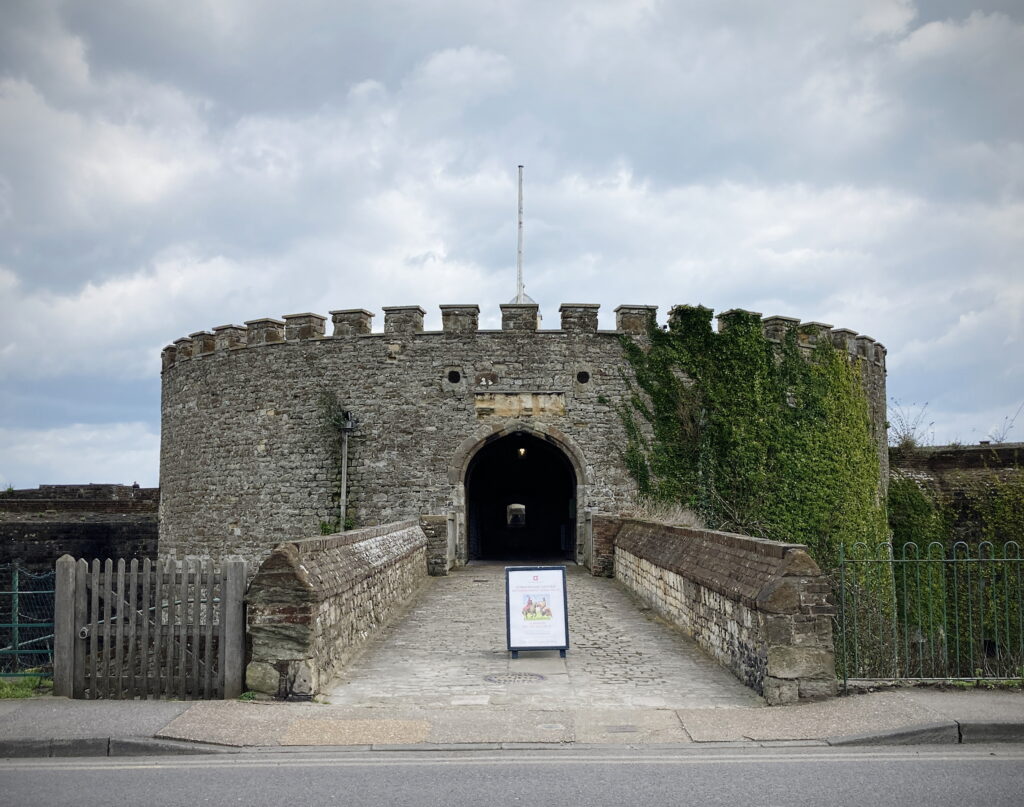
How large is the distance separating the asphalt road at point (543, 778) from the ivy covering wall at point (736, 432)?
12.3 metres

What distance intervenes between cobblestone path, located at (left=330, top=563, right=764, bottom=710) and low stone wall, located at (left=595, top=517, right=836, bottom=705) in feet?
0.78

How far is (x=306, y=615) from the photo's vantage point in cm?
724

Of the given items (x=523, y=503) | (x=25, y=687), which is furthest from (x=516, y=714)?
(x=523, y=503)

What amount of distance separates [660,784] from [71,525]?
2335 cm

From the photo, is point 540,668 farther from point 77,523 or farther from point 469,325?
point 77,523

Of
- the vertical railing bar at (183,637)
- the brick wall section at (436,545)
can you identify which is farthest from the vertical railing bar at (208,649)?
the brick wall section at (436,545)

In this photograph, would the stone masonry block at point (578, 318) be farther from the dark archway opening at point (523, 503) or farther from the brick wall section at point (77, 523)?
the brick wall section at point (77, 523)

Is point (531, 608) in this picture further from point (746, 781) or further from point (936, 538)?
point (936, 538)

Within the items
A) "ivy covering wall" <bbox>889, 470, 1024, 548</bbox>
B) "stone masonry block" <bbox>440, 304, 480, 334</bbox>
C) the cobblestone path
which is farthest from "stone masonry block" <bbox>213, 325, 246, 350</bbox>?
"ivy covering wall" <bbox>889, 470, 1024, 548</bbox>

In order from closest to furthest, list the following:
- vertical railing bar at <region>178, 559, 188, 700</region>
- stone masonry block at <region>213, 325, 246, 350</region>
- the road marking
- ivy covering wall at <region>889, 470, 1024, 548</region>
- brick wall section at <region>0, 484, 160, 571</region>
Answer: the road marking < vertical railing bar at <region>178, 559, 188, 700</region> < stone masonry block at <region>213, 325, 246, 350</region> < ivy covering wall at <region>889, 470, 1024, 548</region> < brick wall section at <region>0, 484, 160, 571</region>

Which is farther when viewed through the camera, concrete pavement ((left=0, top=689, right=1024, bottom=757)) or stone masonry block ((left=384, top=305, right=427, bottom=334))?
stone masonry block ((left=384, top=305, right=427, bottom=334))

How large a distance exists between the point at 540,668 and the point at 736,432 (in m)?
10.7

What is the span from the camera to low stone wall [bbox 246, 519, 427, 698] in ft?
23.7

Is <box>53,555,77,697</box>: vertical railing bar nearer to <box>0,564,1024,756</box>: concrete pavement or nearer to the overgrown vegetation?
<box>0,564,1024,756</box>: concrete pavement
